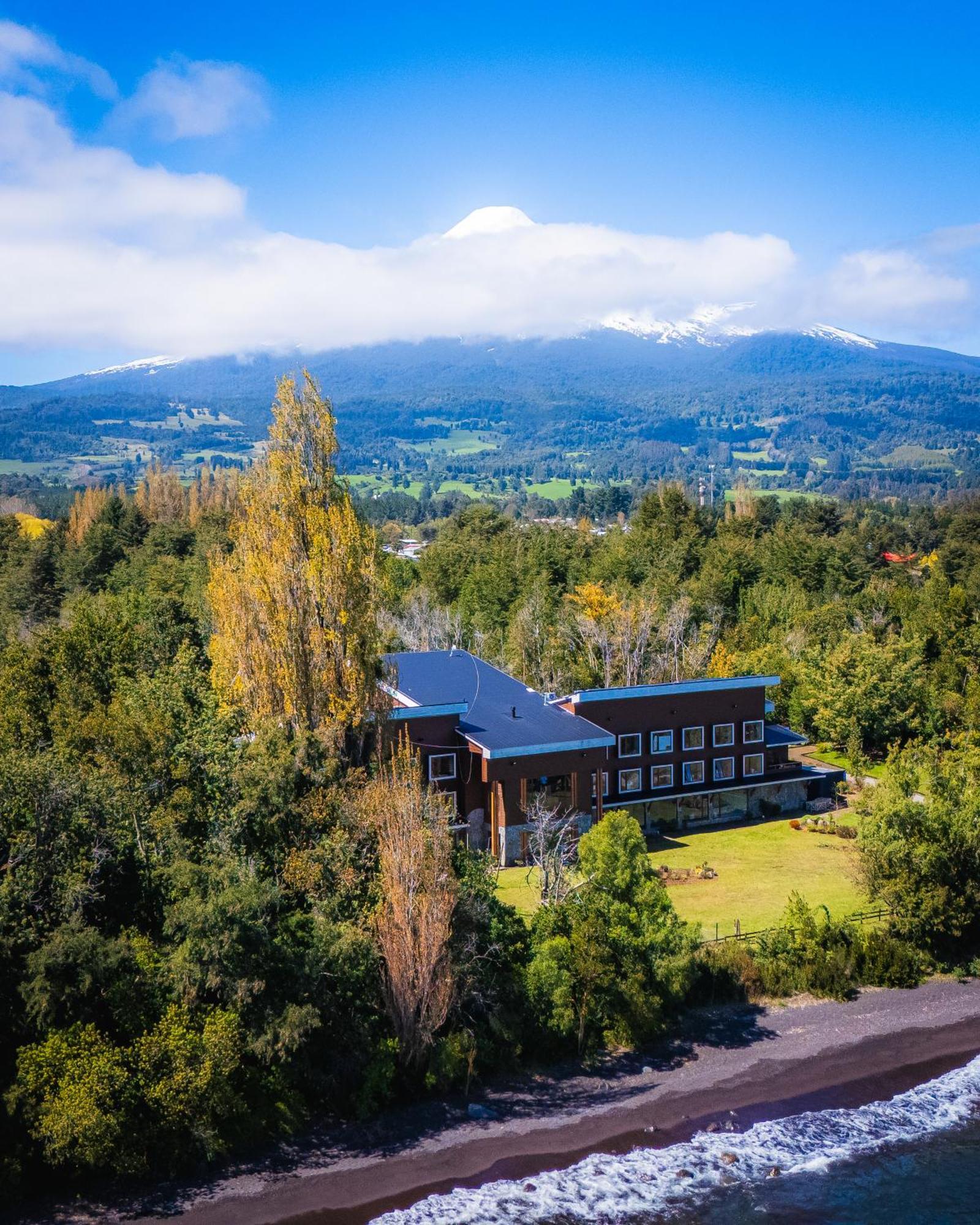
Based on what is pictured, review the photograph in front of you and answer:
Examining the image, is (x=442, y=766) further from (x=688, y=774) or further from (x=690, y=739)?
(x=688, y=774)

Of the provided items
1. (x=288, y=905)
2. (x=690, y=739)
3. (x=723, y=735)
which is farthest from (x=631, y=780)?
(x=288, y=905)

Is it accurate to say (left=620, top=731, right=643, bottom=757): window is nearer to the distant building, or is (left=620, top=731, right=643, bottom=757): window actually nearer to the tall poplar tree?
the distant building

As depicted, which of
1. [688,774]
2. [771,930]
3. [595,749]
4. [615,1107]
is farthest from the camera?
[688,774]

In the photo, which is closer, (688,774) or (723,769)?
(688,774)

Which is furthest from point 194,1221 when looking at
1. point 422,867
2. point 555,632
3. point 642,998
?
point 555,632

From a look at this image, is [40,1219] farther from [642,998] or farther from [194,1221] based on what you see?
[642,998]

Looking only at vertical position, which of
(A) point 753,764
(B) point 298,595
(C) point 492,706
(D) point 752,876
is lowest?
(D) point 752,876

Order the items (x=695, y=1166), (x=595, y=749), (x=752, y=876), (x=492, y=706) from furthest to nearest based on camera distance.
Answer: (x=492, y=706)
(x=595, y=749)
(x=752, y=876)
(x=695, y=1166)
